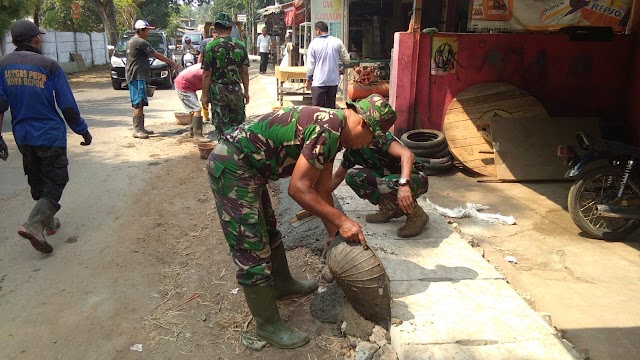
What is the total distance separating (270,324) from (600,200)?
11.0 ft

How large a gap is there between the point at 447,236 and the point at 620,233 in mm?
1752

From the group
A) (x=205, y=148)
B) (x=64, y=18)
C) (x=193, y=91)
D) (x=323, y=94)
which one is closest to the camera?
(x=205, y=148)

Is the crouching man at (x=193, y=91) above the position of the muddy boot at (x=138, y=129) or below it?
above

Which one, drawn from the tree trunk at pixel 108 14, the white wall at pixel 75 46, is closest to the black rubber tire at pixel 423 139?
the white wall at pixel 75 46

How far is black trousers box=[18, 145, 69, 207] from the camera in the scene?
412 cm

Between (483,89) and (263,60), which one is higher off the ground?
(263,60)

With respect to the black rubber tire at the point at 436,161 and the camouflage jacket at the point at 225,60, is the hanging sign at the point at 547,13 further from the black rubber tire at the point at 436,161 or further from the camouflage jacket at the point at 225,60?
the camouflage jacket at the point at 225,60

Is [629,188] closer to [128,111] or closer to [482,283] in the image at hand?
[482,283]

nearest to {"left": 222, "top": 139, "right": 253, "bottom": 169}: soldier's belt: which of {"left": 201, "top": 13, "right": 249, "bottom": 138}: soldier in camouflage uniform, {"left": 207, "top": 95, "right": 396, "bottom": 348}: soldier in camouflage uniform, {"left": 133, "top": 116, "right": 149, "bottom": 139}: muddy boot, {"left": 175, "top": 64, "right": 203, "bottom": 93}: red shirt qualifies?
{"left": 207, "top": 95, "right": 396, "bottom": 348}: soldier in camouflage uniform

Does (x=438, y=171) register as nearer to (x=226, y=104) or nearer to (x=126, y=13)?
(x=226, y=104)

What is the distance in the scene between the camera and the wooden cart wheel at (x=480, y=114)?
Answer: 6.11m

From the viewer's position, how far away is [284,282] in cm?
327

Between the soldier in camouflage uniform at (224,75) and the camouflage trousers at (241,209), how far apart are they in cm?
379

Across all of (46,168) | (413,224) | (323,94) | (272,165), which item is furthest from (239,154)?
(323,94)
